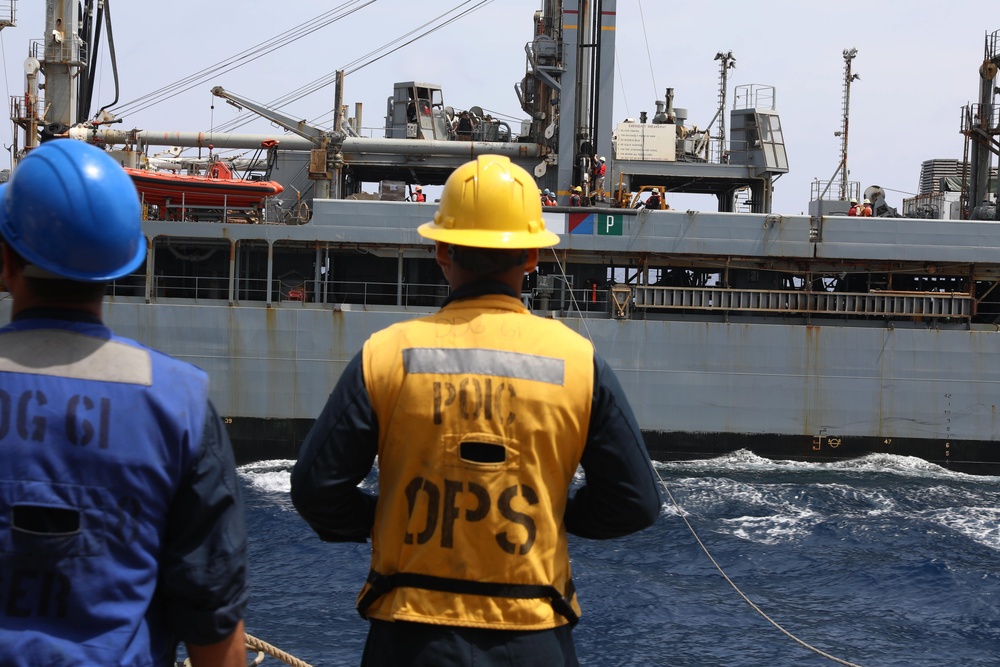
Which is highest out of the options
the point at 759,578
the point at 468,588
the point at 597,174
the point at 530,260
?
the point at 597,174

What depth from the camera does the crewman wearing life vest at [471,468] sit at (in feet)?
7.62

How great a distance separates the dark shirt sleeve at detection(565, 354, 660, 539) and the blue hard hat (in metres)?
1.11

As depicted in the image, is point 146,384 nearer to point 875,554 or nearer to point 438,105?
point 875,554

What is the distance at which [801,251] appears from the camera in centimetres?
1730

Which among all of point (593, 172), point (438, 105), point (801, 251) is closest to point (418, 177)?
point (438, 105)

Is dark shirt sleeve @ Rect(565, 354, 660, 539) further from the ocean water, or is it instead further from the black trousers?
the ocean water

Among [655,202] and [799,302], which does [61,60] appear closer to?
[655,202]

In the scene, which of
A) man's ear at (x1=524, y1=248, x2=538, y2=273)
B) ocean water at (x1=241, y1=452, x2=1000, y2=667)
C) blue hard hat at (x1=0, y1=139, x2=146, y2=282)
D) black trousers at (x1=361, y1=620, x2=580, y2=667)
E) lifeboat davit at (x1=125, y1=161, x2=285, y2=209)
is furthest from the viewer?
lifeboat davit at (x1=125, y1=161, x2=285, y2=209)

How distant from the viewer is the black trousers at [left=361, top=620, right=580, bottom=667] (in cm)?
229

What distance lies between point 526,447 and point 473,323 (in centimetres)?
33

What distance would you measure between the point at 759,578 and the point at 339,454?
9523 mm

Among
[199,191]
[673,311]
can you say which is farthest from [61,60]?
[673,311]

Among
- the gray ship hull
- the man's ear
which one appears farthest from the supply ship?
the man's ear

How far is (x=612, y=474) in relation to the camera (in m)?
2.48
